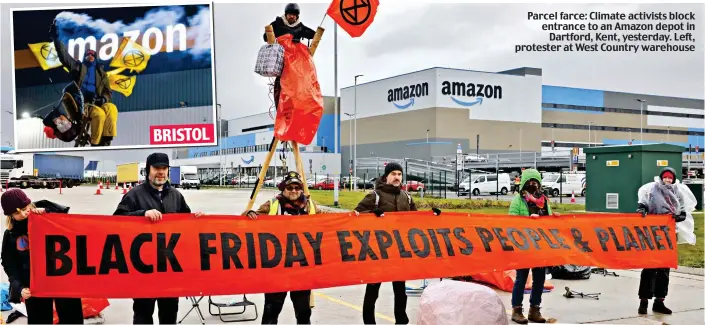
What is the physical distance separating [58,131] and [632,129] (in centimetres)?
9393

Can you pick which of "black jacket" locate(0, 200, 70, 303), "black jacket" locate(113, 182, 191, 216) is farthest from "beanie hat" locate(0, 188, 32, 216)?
"black jacket" locate(113, 182, 191, 216)

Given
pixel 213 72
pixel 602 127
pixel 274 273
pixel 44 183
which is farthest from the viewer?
pixel 602 127

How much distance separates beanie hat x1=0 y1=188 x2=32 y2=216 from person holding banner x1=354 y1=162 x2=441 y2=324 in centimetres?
310

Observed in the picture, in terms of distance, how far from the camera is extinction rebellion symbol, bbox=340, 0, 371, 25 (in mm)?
6762

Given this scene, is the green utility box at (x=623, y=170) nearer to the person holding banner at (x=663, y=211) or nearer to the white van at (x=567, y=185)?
the person holding banner at (x=663, y=211)

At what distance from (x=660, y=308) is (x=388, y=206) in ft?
12.3

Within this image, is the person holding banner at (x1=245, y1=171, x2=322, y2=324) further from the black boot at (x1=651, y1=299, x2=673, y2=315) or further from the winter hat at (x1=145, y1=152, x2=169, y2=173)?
the black boot at (x1=651, y1=299, x2=673, y2=315)

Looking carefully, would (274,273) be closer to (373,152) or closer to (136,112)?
(136,112)

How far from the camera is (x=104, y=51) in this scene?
24.7ft

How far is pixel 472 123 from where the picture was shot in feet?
237

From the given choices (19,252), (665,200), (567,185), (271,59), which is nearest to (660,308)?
(665,200)

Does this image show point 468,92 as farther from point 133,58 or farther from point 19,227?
point 19,227

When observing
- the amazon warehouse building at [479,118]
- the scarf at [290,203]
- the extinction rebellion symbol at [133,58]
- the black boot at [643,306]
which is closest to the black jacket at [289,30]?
the extinction rebellion symbol at [133,58]

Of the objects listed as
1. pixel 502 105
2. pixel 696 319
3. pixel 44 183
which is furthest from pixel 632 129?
pixel 696 319
